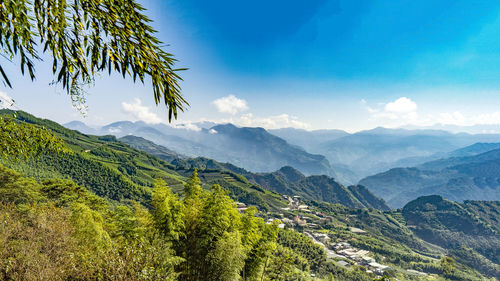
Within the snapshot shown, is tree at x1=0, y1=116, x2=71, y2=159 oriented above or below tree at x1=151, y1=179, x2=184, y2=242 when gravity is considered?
above

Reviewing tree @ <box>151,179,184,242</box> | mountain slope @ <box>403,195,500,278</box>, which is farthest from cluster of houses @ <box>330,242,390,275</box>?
tree @ <box>151,179,184,242</box>

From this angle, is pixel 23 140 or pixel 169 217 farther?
pixel 169 217

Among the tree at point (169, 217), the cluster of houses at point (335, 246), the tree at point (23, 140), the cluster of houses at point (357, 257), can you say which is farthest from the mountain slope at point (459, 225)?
the tree at point (23, 140)

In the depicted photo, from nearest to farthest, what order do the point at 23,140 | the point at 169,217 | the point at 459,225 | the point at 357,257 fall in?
the point at 23,140 → the point at 169,217 → the point at 357,257 → the point at 459,225

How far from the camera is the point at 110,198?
3989 inches

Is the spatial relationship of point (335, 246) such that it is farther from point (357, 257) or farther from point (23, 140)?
point (23, 140)

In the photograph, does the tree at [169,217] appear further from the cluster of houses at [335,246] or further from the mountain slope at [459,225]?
the mountain slope at [459,225]

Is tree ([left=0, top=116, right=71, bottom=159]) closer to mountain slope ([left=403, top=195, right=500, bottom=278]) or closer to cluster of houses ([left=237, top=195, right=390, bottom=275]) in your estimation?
cluster of houses ([left=237, top=195, right=390, bottom=275])

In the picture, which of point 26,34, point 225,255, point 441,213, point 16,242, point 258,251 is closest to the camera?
point 26,34

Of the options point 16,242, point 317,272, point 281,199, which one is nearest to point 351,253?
point 317,272

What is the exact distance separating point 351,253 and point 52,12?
107 metres

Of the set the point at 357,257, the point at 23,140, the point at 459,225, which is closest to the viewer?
the point at 23,140

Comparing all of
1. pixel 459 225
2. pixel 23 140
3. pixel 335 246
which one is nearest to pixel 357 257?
pixel 335 246

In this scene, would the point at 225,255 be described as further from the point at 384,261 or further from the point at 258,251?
the point at 384,261
